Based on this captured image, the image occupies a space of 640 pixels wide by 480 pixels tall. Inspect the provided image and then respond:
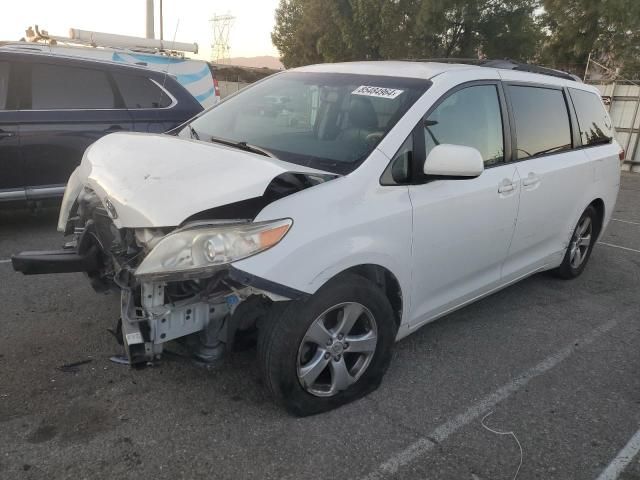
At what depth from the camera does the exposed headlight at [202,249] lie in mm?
2332

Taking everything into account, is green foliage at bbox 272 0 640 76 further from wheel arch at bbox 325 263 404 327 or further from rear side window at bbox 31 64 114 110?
wheel arch at bbox 325 263 404 327

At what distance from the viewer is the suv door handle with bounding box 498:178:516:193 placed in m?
3.53

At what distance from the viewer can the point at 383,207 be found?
281 centimetres

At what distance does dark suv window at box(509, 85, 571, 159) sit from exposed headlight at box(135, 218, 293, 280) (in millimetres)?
2204

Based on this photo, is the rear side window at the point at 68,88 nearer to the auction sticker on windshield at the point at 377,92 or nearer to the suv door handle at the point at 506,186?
the auction sticker on windshield at the point at 377,92

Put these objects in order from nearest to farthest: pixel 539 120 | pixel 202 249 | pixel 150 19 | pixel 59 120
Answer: pixel 202 249 → pixel 539 120 → pixel 59 120 → pixel 150 19

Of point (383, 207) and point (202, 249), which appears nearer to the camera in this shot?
point (202, 249)

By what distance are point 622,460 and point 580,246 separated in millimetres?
2821

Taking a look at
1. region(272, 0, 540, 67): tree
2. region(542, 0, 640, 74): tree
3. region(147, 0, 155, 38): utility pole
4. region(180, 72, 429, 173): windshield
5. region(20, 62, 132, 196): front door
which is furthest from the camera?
region(272, 0, 540, 67): tree

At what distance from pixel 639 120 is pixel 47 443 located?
15.4 metres

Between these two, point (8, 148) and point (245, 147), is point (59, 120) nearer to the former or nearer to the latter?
point (8, 148)

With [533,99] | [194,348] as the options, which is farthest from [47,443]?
[533,99]

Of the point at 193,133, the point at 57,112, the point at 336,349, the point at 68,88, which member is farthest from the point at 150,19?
the point at 336,349

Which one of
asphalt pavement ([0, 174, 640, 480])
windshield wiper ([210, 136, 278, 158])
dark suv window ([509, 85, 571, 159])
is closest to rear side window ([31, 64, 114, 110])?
asphalt pavement ([0, 174, 640, 480])
